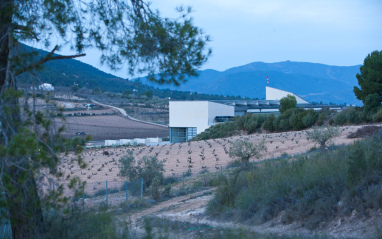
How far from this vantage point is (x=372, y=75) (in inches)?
1941

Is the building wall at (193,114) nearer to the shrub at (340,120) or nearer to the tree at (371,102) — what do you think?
the shrub at (340,120)

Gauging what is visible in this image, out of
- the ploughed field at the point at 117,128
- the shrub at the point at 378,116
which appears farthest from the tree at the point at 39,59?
the ploughed field at the point at 117,128

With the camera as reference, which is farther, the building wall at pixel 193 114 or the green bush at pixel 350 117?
the building wall at pixel 193 114

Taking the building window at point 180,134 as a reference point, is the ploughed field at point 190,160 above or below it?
below

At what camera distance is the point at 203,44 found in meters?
9.65

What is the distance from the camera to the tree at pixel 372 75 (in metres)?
48.6

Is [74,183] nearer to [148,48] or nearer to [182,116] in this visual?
[148,48]

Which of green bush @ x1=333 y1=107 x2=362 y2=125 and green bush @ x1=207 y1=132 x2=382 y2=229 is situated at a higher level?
green bush @ x1=333 y1=107 x2=362 y2=125

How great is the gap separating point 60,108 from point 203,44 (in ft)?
12.6

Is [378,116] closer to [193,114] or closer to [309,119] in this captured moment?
[309,119]

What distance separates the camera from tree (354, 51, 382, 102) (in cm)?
4859

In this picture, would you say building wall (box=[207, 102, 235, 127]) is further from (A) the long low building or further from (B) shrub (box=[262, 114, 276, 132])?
(B) shrub (box=[262, 114, 276, 132])

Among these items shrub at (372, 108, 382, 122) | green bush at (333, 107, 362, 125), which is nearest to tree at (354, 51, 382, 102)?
green bush at (333, 107, 362, 125)

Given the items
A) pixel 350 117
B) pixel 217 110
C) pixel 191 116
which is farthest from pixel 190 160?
pixel 217 110
